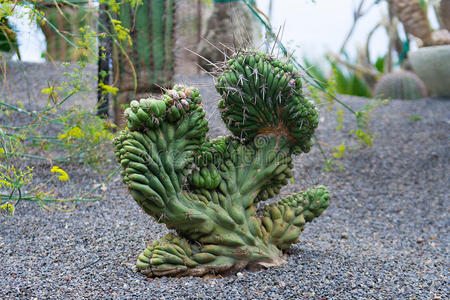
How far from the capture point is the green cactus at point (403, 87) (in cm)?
602

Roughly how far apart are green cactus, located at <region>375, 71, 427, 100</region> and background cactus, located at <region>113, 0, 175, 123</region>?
11.8 feet

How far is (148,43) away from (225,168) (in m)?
1.69

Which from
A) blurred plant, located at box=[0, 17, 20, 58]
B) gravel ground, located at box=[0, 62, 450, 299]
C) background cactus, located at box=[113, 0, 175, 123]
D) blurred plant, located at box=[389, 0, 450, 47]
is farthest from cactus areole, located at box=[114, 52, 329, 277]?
blurred plant, located at box=[389, 0, 450, 47]

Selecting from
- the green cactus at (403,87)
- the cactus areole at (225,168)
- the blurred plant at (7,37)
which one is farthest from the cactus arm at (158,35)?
the green cactus at (403,87)

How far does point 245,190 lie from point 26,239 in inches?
47.3

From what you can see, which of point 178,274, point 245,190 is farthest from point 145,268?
point 245,190

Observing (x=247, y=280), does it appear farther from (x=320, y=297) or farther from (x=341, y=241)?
(x=341, y=241)

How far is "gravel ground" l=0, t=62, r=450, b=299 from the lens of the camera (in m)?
1.83

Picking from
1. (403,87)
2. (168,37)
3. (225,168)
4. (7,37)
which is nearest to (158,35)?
(168,37)

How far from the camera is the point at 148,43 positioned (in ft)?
11.1

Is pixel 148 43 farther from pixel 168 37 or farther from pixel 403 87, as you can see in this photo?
pixel 403 87

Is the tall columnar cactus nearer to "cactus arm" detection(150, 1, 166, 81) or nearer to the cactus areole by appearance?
"cactus arm" detection(150, 1, 166, 81)

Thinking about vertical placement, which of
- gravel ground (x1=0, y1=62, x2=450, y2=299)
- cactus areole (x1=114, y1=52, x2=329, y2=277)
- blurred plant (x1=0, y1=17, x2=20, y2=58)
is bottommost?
gravel ground (x1=0, y1=62, x2=450, y2=299)

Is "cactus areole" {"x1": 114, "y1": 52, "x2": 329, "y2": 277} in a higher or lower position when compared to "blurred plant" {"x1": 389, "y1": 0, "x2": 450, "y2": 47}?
lower
